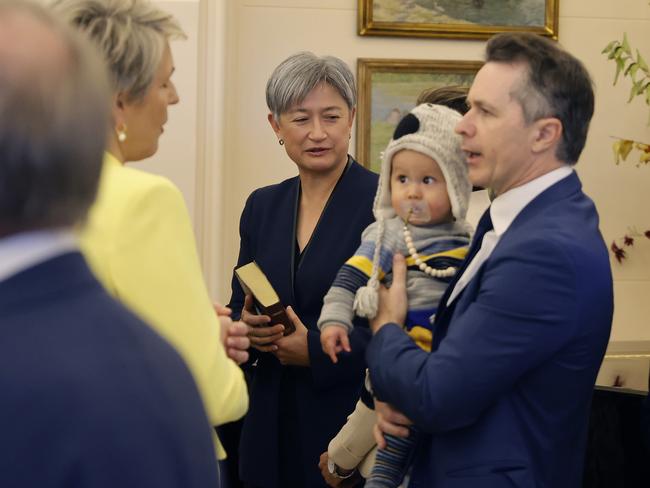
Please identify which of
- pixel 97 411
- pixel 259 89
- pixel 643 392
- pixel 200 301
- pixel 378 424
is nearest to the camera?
pixel 97 411

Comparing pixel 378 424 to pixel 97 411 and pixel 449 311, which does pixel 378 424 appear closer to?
pixel 449 311

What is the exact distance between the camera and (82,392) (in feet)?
Result: 3.11

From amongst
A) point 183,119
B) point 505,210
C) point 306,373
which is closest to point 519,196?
point 505,210

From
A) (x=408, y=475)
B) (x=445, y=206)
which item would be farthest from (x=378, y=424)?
(x=445, y=206)

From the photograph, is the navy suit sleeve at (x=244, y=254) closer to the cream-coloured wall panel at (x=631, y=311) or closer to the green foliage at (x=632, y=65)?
the green foliage at (x=632, y=65)

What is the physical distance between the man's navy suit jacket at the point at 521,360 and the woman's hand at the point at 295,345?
687mm

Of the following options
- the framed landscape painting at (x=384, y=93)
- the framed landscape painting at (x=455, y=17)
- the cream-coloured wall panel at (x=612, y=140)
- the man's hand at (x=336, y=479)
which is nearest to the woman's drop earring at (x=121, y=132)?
the man's hand at (x=336, y=479)

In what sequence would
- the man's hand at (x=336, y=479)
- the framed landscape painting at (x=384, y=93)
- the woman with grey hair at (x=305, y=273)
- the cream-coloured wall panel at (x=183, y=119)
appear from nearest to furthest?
the man's hand at (x=336, y=479), the woman with grey hair at (x=305, y=273), the cream-coloured wall panel at (x=183, y=119), the framed landscape painting at (x=384, y=93)

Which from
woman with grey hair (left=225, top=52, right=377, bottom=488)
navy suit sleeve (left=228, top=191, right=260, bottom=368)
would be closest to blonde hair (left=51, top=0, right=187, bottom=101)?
woman with grey hair (left=225, top=52, right=377, bottom=488)

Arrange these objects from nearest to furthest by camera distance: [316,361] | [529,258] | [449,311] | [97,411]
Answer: [97,411], [529,258], [449,311], [316,361]

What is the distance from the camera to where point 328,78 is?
3.04 m

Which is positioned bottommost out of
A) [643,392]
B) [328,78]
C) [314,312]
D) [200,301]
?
[643,392]

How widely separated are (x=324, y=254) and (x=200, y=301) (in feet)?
4.18

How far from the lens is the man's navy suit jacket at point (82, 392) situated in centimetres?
93
